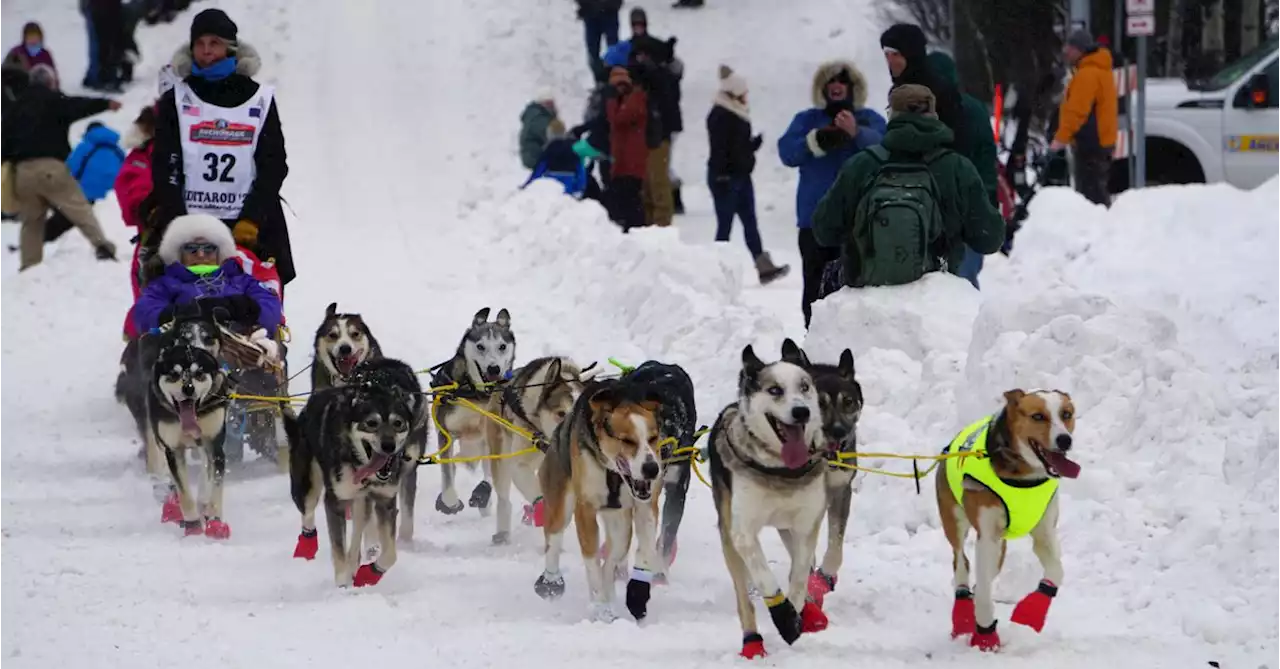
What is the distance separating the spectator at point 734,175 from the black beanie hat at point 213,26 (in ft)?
19.5

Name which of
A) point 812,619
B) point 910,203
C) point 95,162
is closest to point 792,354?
point 812,619

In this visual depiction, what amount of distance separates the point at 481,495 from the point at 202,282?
71.1 inches

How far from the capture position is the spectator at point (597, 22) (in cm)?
2155

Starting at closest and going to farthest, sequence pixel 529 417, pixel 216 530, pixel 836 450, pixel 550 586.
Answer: pixel 836 450 → pixel 550 586 → pixel 529 417 → pixel 216 530

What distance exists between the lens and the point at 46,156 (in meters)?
15.4

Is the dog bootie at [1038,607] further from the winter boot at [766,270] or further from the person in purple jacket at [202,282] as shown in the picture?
the winter boot at [766,270]

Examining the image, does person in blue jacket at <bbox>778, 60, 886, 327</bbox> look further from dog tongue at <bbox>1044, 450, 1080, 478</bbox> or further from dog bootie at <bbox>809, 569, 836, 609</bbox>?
dog tongue at <bbox>1044, 450, 1080, 478</bbox>

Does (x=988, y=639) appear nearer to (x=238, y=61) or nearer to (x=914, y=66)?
(x=914, y=66)

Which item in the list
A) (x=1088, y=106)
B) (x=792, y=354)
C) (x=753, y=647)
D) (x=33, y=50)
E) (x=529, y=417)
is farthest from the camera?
(x=33, y=50)

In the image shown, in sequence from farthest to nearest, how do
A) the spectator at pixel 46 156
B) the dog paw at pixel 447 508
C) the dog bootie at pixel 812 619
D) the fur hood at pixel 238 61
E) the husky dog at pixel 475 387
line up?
1. the spectator at pixel 46 156
2. the fur hood at pixel 238 61
3. the dog paw at pixel 447 508
4. the husky dog at pixel 475 387
5. the dog bootie at pixel 812 619

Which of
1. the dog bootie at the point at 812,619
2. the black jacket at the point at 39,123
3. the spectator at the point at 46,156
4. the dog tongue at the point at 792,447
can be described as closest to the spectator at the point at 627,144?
the spectator at the point at 46,156

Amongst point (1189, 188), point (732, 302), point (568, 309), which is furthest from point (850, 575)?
point (1189, 188)

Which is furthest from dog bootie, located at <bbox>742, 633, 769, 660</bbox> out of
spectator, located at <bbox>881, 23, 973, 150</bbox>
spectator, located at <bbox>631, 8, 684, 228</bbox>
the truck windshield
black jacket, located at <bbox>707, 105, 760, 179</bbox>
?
the truck windshield

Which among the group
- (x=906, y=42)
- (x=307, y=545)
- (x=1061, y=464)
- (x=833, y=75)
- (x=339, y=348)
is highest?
(x=906, y=42)
